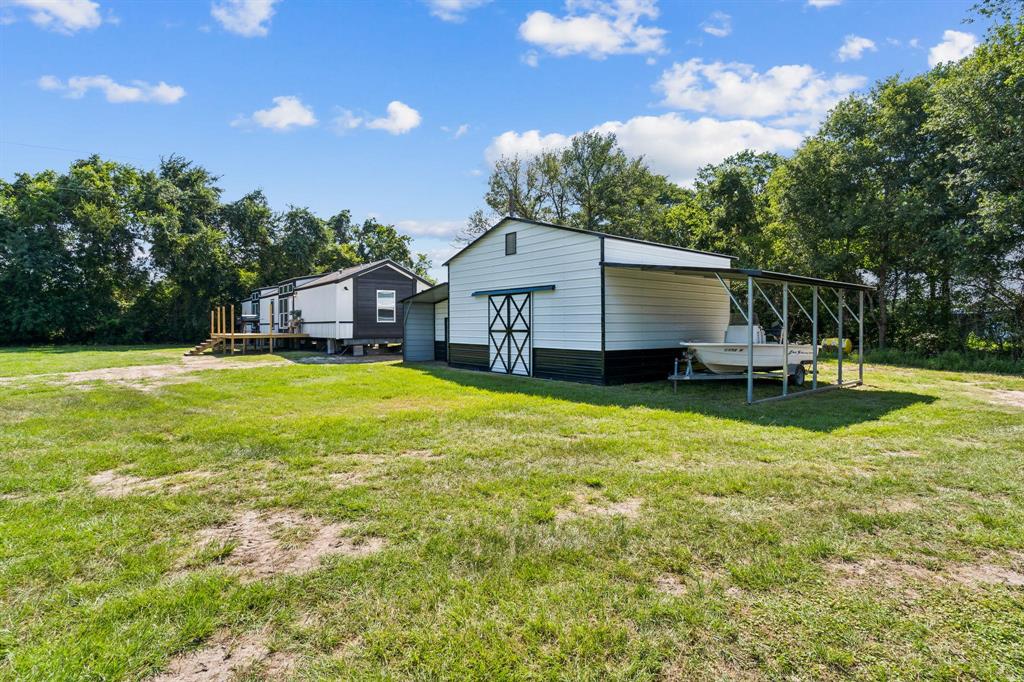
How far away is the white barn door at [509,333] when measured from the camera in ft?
39.6

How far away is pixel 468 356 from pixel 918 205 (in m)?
13.7

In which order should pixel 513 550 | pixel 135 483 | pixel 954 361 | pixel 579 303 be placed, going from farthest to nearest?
pixel 954 361
pixel 579 303
pixel 135 483
pixel 513 550

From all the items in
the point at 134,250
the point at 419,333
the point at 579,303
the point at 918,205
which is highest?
the point at 134,250

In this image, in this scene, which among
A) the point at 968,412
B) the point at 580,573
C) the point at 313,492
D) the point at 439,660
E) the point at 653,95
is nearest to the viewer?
the point at 439,660

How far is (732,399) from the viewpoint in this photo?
841 cm

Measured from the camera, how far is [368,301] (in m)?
19.4

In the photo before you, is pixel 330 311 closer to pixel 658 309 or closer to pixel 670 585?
pixel 658 309

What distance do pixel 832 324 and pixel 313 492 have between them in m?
20.8

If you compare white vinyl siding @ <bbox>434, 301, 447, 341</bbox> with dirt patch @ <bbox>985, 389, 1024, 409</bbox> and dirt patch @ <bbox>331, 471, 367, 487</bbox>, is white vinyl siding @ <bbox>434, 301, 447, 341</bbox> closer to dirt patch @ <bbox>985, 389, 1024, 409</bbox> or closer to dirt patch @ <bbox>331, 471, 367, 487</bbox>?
dirt patch @ <bbox>331, 471, 367, 487</bbox>

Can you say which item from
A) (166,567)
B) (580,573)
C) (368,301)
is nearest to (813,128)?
(368,301)

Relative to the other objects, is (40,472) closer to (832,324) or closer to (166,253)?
(832,324)

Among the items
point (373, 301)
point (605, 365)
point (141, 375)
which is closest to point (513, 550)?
point (605, 365)

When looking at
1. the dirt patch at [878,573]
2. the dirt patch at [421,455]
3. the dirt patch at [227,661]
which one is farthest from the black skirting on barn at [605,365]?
the dirt patch at [227,661]

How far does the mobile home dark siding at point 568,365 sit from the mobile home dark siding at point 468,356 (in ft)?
6.67
